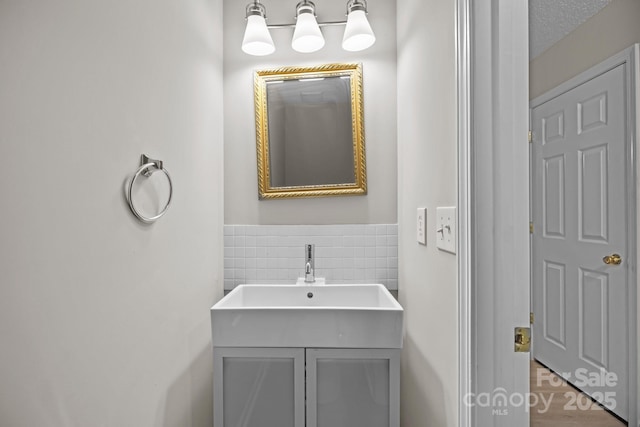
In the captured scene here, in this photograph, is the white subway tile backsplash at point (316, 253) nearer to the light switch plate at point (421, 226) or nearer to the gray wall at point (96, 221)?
the gray wall at point (96, 221)

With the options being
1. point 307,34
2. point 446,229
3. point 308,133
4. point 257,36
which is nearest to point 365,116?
point 308,133

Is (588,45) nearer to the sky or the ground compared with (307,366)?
nearer to the sky

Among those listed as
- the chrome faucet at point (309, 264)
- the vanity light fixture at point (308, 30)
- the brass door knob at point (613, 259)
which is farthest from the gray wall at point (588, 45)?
the chrome faucet at point (309, 264)

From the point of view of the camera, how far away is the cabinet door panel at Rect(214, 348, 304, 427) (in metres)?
1.29

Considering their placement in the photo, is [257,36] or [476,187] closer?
[476,187]

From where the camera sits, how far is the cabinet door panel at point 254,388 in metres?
1.29

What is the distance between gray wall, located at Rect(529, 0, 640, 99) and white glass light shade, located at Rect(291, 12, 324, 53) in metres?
1.44

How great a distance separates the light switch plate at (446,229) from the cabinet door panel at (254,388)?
2.23 feet

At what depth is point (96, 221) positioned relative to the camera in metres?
0.87

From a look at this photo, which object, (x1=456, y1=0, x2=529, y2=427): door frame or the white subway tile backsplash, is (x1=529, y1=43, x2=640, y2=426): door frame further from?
(x1=456, y1=0, x2=529, y2=427): door frame

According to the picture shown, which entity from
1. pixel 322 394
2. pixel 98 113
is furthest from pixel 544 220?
pixel 98 113

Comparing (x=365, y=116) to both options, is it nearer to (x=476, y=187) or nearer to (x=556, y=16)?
(x=476, y=187)

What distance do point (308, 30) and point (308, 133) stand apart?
44cm

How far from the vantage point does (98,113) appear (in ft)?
2.89
